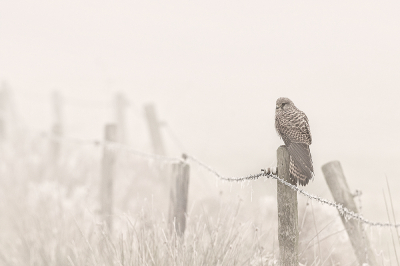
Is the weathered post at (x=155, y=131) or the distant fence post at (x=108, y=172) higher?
the weathered post at (x=155, y=131)

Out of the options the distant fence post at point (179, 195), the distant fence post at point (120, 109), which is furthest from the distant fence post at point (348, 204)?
the distant fence post at point (120, 109)

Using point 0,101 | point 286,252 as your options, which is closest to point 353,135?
point 0,101

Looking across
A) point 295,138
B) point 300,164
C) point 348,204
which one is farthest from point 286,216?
point 348,204

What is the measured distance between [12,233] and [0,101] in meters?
7.85

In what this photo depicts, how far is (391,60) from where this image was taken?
6725 centimetres

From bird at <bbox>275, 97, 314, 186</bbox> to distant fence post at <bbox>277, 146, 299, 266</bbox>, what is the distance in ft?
0.12

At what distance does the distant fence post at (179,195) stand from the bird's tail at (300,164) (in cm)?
149

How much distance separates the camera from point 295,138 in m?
2.20

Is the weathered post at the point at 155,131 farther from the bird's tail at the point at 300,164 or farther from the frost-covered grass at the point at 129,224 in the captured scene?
the bird's tail at the point at 300,164

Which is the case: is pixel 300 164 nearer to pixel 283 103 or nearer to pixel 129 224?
pixel 283 103

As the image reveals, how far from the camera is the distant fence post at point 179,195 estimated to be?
3.48 m

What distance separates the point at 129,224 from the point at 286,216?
7.46 feet

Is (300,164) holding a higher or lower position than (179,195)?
higher

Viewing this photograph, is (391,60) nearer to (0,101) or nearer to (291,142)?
(0,101)
